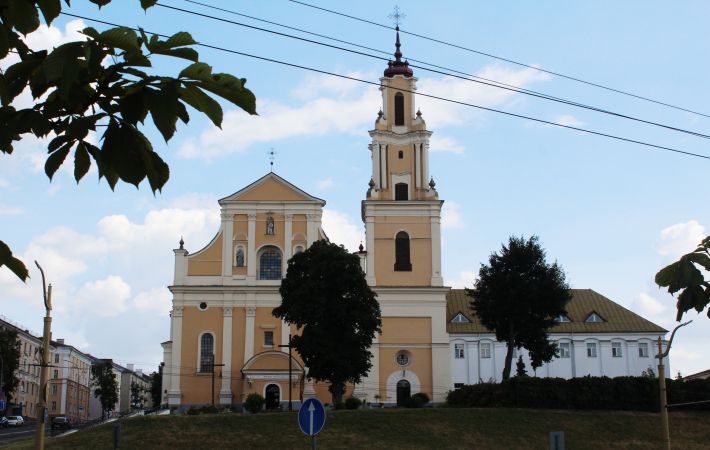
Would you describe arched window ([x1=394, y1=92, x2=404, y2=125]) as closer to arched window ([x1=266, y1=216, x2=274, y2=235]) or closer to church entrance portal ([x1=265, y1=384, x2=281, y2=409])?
arched window ([x1=266, y1=216, x2=274, y2=235])

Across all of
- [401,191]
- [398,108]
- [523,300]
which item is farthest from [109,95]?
[398,108]

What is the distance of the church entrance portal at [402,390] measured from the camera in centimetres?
5862

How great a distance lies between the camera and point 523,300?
5653cm

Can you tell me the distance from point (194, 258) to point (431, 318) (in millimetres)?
16881

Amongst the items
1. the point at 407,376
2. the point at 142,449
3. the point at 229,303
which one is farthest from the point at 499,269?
the point at 142,449

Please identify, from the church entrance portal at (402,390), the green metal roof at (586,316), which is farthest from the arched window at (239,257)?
the green metal roof at (586,316)

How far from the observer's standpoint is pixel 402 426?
4284 cm

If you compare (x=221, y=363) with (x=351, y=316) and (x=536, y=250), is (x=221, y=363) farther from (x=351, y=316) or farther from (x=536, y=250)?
(x=536, y=250)

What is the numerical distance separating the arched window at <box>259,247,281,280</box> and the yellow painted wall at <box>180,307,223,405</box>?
4.11 meters

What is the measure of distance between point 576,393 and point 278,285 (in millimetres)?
21701

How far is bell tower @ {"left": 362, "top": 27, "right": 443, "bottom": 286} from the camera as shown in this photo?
60.8 m

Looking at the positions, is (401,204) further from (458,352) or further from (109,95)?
(109,95)

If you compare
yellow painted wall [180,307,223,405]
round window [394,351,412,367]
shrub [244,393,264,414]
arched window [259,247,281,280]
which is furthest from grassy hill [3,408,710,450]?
arched window [259,247,281,280]

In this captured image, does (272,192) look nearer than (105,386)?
Yes
